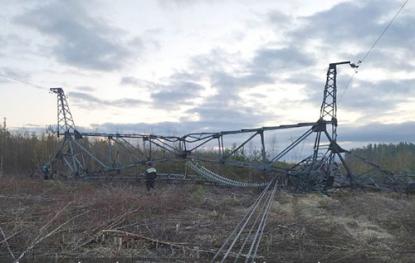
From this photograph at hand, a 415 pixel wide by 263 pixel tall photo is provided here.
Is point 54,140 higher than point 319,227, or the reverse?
point 54,140

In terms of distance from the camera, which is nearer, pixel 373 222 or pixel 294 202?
pixel 373 222

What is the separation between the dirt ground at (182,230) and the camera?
8.36 metres

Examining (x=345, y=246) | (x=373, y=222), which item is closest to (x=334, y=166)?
(x=373, y=222)

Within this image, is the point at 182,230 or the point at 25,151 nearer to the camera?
the point at 182,230

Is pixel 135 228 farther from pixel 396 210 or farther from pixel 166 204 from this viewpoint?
pixel 396 210

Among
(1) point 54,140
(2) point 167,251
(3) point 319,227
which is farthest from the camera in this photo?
(1) point 54,140

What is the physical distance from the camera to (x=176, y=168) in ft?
90.7

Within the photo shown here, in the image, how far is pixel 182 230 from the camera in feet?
34.0

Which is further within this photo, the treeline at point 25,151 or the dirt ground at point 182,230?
the treeline at point 25,151

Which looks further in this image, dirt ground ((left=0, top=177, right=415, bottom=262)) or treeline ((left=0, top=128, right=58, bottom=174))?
treeline ((left=0, top=128, right=58, bottom=174))

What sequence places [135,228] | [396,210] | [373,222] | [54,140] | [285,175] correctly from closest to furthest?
[135,228] → [373,222] → [396,210] → [285,175] → [54,140]

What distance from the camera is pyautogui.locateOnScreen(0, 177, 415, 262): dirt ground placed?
836 cm

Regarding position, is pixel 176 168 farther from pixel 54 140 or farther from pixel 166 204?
pixel 166 204

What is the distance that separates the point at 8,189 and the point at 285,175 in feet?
37.1
